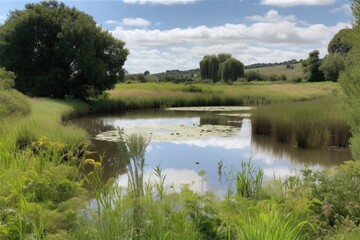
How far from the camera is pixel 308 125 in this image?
1270 centimetres

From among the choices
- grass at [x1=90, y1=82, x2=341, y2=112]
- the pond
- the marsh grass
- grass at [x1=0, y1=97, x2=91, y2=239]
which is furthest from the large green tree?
grass at [x1=90, y1=82, x2=341, y2=112]

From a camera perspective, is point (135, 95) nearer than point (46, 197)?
No

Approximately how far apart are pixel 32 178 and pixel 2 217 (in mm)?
767

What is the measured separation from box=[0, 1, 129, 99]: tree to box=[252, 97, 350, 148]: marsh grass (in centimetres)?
1492

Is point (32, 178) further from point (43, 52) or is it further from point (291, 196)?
point (43, 52)

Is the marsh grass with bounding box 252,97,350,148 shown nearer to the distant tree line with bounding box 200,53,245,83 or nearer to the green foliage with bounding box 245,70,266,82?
the distant tree line with bounding box 200,53,245,83

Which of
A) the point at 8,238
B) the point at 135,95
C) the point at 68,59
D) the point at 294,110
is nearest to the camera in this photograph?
the point at 8,238

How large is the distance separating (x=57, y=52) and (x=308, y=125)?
1918 centimetres

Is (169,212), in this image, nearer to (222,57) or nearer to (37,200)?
(37,200)

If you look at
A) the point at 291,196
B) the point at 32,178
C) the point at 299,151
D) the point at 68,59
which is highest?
the point at 68,59

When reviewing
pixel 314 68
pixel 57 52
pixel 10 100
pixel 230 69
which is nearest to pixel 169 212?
pixel 10 100

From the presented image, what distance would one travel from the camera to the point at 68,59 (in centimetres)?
2714

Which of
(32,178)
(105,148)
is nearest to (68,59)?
(105,148)

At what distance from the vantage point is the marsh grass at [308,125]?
12273 millimetres
